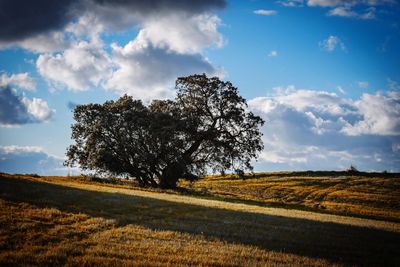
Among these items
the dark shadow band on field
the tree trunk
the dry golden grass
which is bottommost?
the dry golden grass

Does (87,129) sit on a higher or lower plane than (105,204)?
higher

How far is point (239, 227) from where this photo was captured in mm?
19359

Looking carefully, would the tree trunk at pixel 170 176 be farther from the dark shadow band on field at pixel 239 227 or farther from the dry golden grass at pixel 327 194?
the dark shadow band on field at pixel 239 227

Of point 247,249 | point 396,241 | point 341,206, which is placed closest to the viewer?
point 247,249

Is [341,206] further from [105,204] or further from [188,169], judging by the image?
[105,204]

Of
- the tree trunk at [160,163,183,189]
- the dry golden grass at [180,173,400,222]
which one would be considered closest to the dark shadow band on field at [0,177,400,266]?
the tree trunk at [160,163,183,189]

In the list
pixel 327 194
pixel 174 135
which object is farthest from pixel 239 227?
pixel 327 194

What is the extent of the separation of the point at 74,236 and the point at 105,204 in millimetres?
9344

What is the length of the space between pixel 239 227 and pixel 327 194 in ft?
174

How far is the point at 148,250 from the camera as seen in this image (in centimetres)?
1257

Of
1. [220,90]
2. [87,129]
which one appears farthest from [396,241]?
[87,129]

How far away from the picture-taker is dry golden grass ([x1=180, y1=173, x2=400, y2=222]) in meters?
50.5

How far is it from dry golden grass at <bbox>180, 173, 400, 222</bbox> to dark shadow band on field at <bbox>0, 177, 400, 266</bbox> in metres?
23.3

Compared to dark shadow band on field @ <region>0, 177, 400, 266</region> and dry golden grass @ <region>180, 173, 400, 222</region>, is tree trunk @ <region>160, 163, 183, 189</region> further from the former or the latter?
dark shadow band on field @ <region>0, 177, 400, 266</region>
